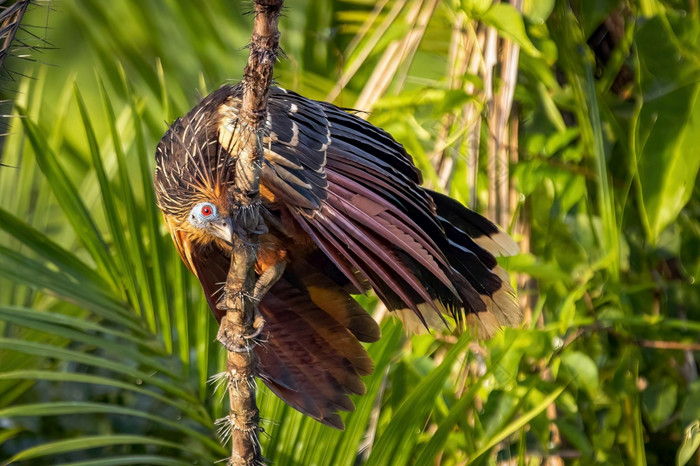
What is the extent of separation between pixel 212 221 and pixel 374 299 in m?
0.93

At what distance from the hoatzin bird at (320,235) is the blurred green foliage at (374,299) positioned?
0.60 ft

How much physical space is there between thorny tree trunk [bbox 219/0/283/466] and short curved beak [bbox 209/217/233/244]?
3 cm

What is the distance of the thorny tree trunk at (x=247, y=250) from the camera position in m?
1.30

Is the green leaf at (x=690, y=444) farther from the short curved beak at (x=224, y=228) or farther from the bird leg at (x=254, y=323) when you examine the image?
the short curved beak at (x=224, y=228)

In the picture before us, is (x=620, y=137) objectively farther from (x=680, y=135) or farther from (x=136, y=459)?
(x=136, y=459)

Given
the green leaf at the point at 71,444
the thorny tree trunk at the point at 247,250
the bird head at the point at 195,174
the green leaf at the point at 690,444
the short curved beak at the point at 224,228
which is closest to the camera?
the thorny tree trunk at the point at 247,250

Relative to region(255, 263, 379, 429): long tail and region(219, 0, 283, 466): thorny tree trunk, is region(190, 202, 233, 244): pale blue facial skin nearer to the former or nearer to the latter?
region(219, 0, 283, 466): thorny tree trunk

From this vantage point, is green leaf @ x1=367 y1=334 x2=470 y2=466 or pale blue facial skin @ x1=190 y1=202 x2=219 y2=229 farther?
green leaf @ x1=367 y1=334 x2=470 y2=466

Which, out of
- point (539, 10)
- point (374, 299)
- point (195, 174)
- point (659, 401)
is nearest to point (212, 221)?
point (195, 174)

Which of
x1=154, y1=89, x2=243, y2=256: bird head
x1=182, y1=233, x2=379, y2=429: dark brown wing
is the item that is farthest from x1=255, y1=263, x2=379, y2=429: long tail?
x1=154, y1=89, x2=243, y2=256: bird head

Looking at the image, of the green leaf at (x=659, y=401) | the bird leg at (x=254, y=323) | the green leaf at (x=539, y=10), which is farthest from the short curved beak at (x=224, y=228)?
the green leaf at (x=659, y=401)

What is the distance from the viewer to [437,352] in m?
2.87

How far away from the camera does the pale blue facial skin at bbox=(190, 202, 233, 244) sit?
162cm

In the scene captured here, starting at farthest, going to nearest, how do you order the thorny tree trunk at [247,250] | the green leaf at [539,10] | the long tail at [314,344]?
the green leaf at [539,10], the long tail at [314,344], the thorny tree trunk at [247,250]
